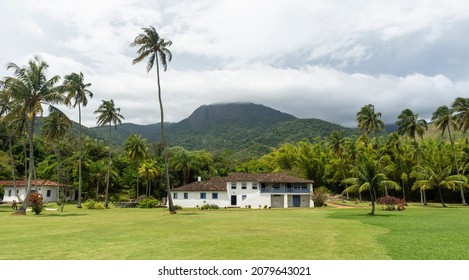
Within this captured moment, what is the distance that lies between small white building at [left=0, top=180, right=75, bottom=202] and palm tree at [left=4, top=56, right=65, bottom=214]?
3074 cm

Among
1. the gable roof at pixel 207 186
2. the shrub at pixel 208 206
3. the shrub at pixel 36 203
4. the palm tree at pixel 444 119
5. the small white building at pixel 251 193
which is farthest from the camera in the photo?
the palm tree at pixel 444 119

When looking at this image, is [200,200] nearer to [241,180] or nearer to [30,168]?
[241,180]

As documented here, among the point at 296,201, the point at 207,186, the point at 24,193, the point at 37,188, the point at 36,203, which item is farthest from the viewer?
the point at 24,193

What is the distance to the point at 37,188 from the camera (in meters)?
65.0

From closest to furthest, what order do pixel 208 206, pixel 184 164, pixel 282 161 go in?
pixel 208 206, pixel 184 164, pixel 282 161

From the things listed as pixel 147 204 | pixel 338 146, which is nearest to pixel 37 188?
pixel 147 204

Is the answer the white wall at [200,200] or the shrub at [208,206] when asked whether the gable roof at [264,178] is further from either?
the shrub at [208,206]

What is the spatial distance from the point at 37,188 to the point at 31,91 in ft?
109

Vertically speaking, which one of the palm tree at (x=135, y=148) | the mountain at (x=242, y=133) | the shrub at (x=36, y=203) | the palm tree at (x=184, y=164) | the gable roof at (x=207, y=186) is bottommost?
the shrub at (x=36, y=203)

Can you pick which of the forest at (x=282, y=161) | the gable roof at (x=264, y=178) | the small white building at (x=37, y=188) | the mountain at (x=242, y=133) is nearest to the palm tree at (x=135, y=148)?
the forest at (x=282, y=161)

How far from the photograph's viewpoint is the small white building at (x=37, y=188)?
66688 mm

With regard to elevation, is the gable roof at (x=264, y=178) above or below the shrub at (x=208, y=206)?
above

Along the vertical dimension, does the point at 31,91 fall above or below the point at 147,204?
above

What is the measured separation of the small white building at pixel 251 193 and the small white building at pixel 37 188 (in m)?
25.9
